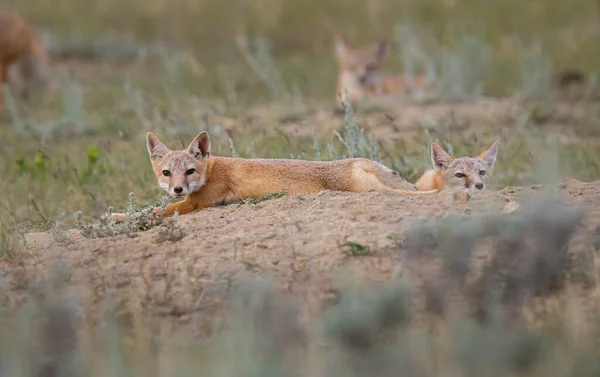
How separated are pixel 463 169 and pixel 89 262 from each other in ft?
8.35

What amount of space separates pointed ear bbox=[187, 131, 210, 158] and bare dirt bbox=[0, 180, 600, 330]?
2.30 feet

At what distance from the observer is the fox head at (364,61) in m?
14.6

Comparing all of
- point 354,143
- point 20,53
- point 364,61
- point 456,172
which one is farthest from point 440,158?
point 20,53

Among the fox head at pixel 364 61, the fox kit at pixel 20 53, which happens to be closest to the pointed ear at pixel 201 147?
the fox head at pixel 364 61

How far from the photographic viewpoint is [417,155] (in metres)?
9.01

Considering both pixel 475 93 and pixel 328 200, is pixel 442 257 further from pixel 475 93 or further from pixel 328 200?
pixel 475 93

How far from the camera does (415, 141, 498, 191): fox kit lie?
695 centimetres

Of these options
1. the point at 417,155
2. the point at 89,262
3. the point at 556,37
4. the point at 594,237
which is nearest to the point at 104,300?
the point at 89,262

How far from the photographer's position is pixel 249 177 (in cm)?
694

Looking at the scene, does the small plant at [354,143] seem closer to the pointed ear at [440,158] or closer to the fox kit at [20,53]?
the pointed ear at [440,158]

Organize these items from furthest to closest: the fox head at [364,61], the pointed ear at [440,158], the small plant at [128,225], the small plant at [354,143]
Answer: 1. the fox head at [364,61]
2. the small plant at [354,143]
3. the pointed ear at [440,158]
4. the small plant at [128,225]

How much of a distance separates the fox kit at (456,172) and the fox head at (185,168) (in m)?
1.44

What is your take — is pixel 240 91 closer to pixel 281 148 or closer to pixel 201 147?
pixel 281 148

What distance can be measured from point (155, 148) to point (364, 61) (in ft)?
25.8
